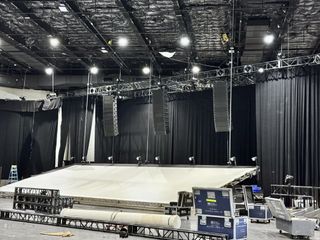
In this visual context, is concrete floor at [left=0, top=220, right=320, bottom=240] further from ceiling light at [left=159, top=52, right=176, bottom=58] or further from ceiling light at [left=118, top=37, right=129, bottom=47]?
ceiling light at [left=159, top=52, right=176, bottom=58]

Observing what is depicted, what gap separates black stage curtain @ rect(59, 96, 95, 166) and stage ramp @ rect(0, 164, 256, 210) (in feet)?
10.4

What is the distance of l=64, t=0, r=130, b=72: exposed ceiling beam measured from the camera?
35.1 ft

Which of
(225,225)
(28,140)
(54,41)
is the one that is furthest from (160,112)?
(225,225)

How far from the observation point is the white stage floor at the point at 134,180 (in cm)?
1041

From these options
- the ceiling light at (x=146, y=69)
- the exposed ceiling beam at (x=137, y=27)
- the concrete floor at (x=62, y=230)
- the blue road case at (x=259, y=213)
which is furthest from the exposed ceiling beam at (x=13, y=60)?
the blue road case at (x=259, y=213)

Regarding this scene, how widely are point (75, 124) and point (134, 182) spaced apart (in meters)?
6.90

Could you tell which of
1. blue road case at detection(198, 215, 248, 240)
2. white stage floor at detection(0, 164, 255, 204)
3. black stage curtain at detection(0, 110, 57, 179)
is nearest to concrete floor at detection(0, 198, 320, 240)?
blue road case at detection(198, 215, 248, 240)

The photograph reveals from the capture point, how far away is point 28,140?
18609mm

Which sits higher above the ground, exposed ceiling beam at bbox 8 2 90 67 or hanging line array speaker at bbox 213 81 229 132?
exposed ceiling beam at bbox 8 2 90 67

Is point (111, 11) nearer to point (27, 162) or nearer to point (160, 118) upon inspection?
point (160, 118)

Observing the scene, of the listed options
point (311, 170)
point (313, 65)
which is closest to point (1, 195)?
point (311, 170)

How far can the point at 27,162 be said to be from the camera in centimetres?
1848

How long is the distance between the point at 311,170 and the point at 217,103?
368 centimetres

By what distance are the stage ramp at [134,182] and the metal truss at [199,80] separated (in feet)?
12.0
